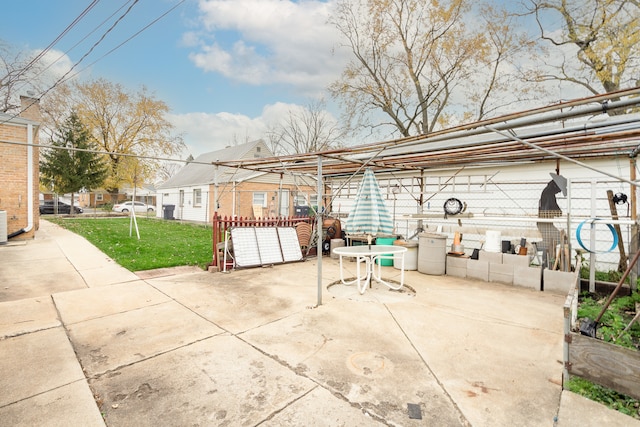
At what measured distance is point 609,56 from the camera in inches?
439

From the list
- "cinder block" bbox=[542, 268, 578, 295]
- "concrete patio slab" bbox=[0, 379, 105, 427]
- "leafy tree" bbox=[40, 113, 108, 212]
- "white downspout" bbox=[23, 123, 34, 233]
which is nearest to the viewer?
"concrete patio slab" bbox=[0, 379, 105, 427]

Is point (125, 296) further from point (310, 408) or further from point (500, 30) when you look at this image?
point (500, 30)

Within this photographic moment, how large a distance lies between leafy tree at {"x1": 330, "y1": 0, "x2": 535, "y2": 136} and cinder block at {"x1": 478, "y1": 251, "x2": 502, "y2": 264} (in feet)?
38.9

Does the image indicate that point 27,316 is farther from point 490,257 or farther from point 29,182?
point 29,182

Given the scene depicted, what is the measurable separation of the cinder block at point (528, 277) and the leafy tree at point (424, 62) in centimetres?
1220

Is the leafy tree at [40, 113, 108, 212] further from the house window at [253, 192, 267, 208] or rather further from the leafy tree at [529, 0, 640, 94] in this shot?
the leafy tree at [529, 0, 640, 94]

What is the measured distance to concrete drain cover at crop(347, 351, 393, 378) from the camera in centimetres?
267

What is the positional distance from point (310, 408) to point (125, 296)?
155 inches

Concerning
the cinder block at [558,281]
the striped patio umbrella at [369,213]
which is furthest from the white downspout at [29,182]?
the cinder block at [558,281]

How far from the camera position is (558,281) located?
5348mm

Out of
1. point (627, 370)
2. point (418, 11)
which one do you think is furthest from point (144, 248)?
point (418, 11)

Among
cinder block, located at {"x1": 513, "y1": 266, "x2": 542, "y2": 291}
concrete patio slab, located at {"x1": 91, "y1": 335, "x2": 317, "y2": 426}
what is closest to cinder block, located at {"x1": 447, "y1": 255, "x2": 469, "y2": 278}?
cinder block, located at {"x1": 513, "y1": 266, "x2": 542, "y2": 291}

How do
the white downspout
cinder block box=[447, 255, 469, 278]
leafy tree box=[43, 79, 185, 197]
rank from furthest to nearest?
leafy tree box=[43, 79, 185, 197], the white downspout, cinder block box=[447, 255, 469, 278]

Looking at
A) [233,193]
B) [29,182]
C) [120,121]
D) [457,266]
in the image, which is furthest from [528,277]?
[120,121]
